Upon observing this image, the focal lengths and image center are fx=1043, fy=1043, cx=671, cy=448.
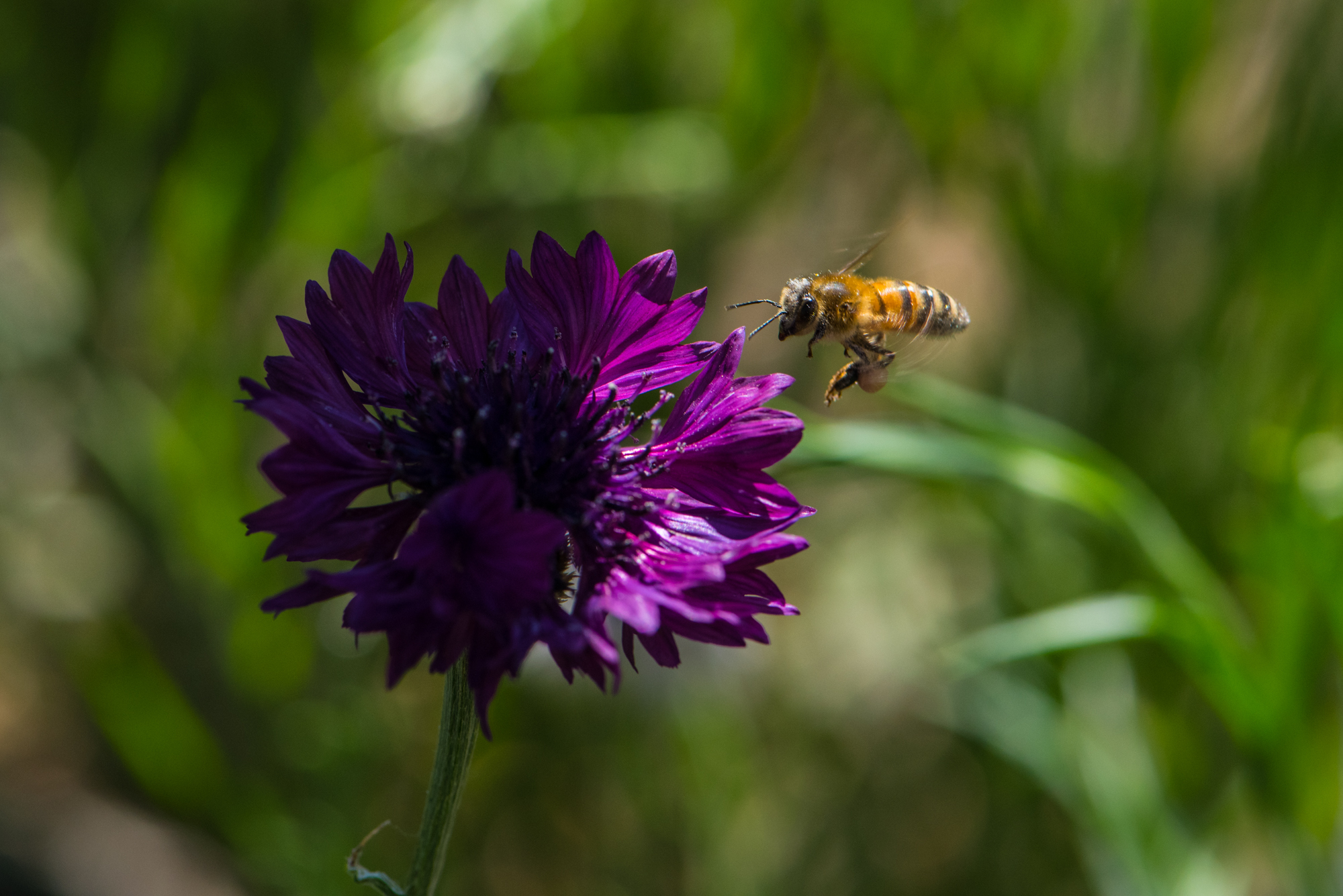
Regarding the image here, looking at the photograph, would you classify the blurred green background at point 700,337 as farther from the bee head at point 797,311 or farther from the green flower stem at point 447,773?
the green flower stem at point 447,773

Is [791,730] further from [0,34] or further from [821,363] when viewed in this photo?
[0,34]

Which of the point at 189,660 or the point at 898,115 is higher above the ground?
the point at 898,115

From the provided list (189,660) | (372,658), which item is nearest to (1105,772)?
(372,658)

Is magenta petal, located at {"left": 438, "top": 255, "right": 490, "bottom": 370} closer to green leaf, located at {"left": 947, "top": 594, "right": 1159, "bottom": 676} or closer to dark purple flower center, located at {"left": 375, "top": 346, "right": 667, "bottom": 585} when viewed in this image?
dark purple flower center, located at {"left": 375, "top": 346, "right": 667, "bottom": 585}

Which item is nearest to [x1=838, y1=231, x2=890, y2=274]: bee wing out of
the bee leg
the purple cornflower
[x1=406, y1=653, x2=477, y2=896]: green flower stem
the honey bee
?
the honey bee

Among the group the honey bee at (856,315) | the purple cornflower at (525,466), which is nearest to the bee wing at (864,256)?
the honey bee at (856,315)

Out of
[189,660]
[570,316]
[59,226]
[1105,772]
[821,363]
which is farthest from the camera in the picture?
[821,363]

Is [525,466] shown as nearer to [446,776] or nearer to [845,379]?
[446,776]
